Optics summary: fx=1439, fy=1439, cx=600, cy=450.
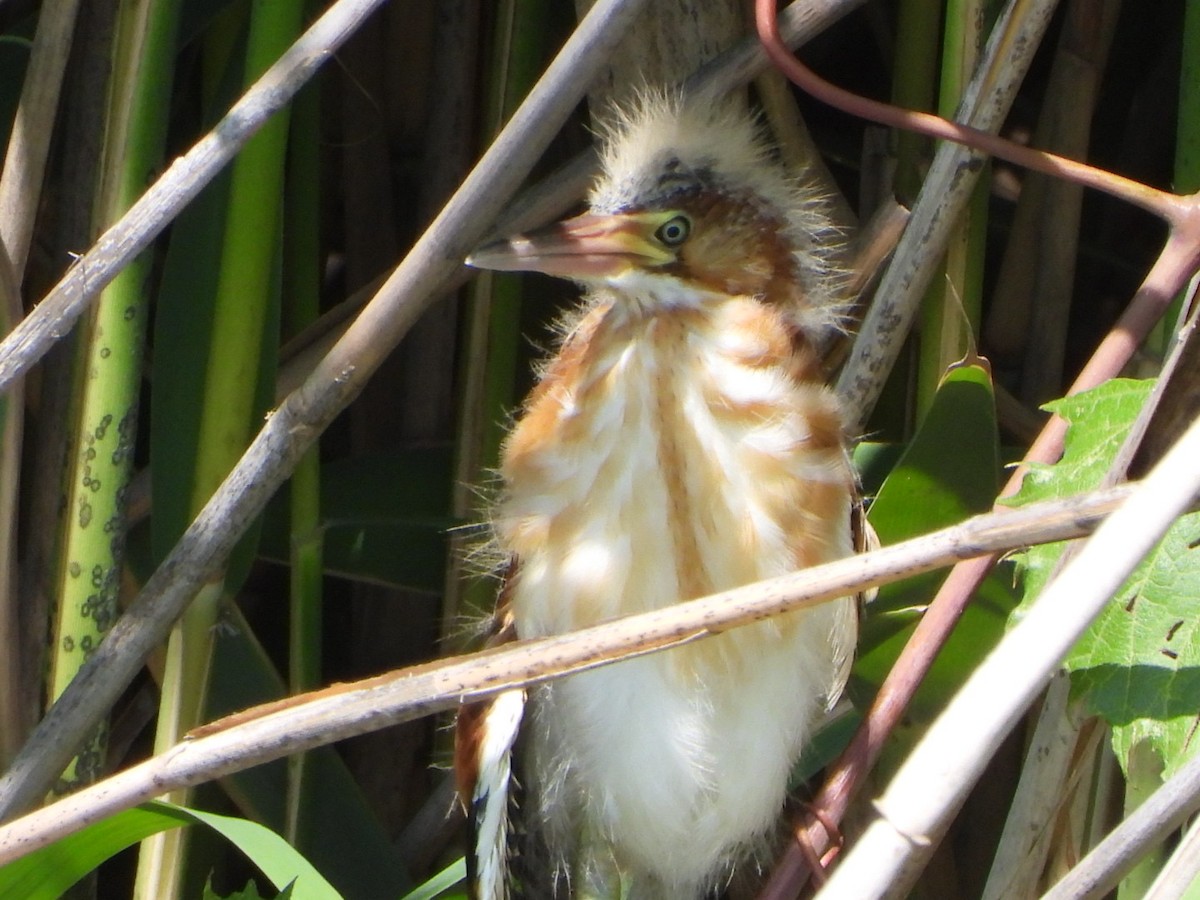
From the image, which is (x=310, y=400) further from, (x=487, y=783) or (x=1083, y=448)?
(x=1083, y=448)

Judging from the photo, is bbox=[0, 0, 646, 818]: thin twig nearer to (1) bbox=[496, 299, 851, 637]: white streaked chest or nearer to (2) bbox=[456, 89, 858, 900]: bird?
(2) bbox=[456, 89, 858, 900]: bird

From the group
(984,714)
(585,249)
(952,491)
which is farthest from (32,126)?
(984,714)

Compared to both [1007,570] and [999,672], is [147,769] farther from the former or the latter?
[1007,570]

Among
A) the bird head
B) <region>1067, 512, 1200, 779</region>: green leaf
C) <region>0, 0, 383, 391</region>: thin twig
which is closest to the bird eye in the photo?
the bird head

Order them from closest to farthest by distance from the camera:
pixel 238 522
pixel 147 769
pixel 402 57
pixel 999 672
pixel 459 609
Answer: pixel 999 672 → pixel 147 769 → pixel 238 522 → pixel 459 609 → pixel 402 57

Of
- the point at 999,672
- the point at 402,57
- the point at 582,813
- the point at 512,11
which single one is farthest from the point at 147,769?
the point at 402,57

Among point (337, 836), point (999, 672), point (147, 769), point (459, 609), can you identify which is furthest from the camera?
point (459, 609)

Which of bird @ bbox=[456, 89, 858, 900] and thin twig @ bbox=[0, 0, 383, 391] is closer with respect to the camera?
thin twig @ bbox=[0, 0, 383, 391]
